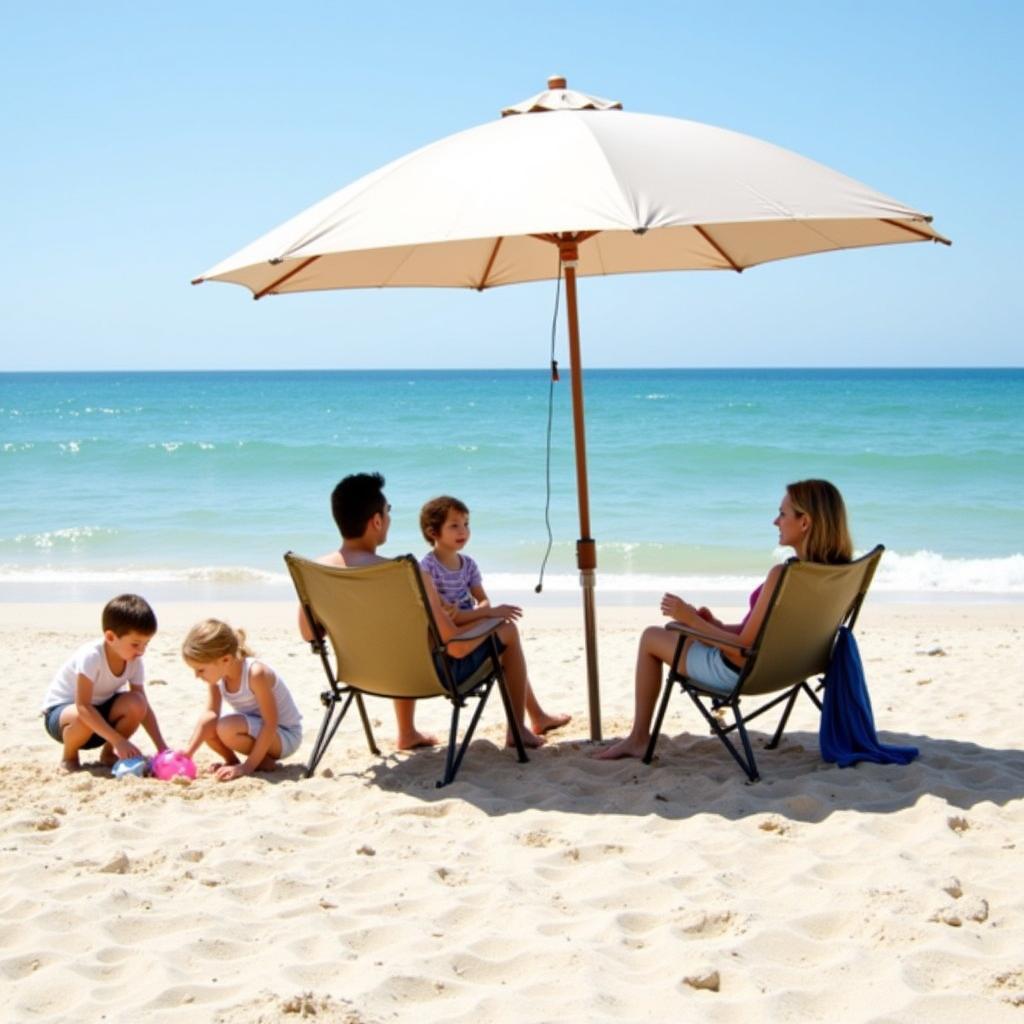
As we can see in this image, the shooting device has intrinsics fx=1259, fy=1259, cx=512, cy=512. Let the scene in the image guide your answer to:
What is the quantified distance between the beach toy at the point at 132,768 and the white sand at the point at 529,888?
0.24ft

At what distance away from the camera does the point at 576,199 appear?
3.62 meters

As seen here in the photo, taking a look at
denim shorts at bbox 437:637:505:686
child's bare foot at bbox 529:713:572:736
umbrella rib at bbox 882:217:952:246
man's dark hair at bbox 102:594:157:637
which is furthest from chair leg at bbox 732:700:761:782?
man's dark hair at bbox 102:594:157:637

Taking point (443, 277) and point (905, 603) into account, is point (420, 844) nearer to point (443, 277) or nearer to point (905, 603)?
point (443, 277)

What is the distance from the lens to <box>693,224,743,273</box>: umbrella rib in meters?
5.22

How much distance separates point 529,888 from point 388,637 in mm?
1265

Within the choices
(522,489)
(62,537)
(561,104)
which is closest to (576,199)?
(561,104)

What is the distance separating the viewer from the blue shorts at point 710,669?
13.9 feet

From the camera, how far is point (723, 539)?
1497 cm

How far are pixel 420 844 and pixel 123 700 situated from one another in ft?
5.03

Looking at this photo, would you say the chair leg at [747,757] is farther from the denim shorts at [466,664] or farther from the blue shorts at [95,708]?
the blue shorts at [95,708]

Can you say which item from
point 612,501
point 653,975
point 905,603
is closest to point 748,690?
point 653,975

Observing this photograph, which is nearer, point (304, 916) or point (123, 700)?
point (304, 916)

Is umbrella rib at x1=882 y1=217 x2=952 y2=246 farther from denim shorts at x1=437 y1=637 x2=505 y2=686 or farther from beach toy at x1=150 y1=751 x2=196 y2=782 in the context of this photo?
Answer: beach toy at x1=150 y1=751 x2=196 y2=782

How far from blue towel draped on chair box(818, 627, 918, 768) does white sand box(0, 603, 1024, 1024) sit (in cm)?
10
